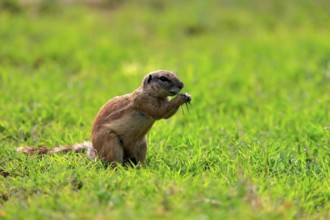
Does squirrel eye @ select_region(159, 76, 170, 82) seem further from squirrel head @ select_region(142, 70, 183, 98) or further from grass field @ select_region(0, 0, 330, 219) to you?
grass field @ select_region(0, 0, 330, 219)

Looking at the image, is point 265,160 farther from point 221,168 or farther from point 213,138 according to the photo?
point 213,138

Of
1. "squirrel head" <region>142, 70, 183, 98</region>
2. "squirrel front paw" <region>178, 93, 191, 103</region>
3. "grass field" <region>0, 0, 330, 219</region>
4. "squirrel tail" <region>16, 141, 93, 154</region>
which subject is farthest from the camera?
"squirrel tail" <region>16, 141, 93, 154</region>

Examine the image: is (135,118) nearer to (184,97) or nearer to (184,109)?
(184,97)

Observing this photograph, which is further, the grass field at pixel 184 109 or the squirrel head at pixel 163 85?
the squirrel head at pixel 163 85

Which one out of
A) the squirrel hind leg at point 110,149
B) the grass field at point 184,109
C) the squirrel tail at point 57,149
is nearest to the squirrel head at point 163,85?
the squirrel hind leg at point 110,149

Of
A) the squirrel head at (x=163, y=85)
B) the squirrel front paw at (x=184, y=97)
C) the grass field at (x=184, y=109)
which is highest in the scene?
the squirrel head at (x=163, y=85)

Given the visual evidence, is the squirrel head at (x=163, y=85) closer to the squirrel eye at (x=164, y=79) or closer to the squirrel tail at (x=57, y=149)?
the squirrel eye at (x=164, y=79)

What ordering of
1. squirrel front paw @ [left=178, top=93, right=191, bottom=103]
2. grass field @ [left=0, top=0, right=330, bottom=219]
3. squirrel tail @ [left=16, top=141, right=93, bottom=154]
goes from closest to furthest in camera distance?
grass field @ [left=0, top=0, right=330, bottom=219]
squirrel front paw @ [left=178, top=93, right=191, bottom=103]
squirrel tail @ [left=16, top=141, right=93, bottom=154]

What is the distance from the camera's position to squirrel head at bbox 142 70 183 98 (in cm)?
547

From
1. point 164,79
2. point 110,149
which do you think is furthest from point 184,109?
point 110,149

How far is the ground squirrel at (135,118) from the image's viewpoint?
5.43m

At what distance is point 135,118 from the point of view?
5.46m

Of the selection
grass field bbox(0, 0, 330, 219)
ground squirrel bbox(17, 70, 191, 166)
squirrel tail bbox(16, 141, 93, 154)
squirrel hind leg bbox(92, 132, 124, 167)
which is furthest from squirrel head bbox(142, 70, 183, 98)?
squirrel tail bbox(16, 141, 93, 154)

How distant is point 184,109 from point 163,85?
2.50 meters
